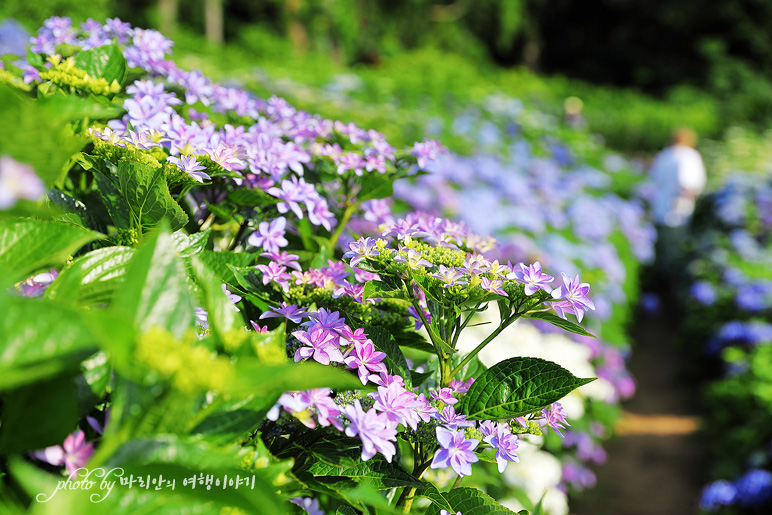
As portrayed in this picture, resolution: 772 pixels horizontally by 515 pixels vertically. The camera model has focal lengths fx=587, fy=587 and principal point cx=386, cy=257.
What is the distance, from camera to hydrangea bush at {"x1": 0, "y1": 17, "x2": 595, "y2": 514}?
1.50ft

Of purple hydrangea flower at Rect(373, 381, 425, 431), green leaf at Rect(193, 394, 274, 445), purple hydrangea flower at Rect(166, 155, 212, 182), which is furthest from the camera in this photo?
purple hydrangea flower at Rect(166, 155, 212, 182)

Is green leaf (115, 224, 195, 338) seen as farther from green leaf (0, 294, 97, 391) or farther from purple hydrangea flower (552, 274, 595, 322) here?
purple hydrangea flower (552, 274, 595, 322)

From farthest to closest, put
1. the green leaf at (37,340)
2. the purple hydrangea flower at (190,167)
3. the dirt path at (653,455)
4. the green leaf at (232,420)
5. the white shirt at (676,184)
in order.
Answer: the white shirt at (676,184), the dirt path at (653,455), the purple hydrangea flower at (190,167), the green leaf at (232,420), the green leaf at (37,340)

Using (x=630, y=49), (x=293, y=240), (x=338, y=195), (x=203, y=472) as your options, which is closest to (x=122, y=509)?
(x=203, y=472)

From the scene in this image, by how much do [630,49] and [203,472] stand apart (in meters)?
33.0

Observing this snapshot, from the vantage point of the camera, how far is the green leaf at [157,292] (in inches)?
19.2

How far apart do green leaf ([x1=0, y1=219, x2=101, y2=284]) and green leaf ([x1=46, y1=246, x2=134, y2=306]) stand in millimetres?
22

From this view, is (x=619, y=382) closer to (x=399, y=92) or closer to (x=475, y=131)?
(x=475, y=131)

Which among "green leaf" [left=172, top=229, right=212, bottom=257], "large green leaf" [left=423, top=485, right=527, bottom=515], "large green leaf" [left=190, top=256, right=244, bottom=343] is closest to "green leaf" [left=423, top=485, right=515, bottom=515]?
"large green leaf" [left=423, top=485, right=527, bottom=515]

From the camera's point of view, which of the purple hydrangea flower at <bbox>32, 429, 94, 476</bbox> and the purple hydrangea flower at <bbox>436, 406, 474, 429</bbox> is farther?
the purple hydrangea flower at <bbox>436, 406, 474, 429</bbox>

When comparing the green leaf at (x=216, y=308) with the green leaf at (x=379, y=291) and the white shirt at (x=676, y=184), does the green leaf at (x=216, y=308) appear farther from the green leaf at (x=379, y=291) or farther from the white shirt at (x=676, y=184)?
the white shirt at (x=676, y=184)

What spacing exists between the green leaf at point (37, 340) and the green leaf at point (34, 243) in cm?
10

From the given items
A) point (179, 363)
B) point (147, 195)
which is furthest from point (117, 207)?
point (179, 363)

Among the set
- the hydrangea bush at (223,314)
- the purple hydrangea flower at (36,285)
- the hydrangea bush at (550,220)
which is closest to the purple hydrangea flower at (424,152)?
the hydrangea bush at (223,314)
